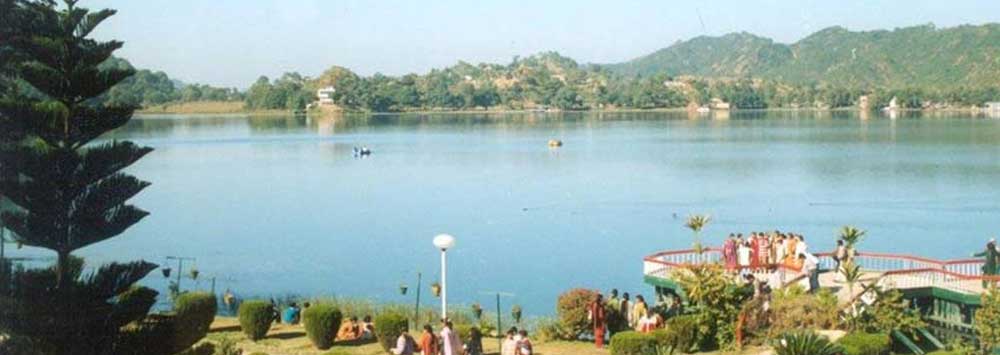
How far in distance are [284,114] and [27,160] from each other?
603 feet

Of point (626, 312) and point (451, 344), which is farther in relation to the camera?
point (626, 312)

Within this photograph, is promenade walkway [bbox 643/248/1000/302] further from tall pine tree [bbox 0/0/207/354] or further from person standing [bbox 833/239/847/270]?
tall pine tree [bbox 0/0/207/354]

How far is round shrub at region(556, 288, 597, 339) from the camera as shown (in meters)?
20.9

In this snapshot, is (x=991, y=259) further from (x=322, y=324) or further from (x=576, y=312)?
(x=322, y=324)

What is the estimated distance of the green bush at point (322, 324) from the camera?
797 inches

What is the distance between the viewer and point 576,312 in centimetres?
2089

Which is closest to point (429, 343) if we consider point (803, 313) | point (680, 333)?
point (680, 333)

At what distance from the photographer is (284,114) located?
650 feet

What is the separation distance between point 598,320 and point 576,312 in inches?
33.5

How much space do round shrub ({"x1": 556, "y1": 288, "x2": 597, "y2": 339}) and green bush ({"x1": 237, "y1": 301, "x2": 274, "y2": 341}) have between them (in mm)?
4810

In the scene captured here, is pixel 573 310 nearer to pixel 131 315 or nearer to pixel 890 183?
pixel 131 315

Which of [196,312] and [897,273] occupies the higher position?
[897,273]

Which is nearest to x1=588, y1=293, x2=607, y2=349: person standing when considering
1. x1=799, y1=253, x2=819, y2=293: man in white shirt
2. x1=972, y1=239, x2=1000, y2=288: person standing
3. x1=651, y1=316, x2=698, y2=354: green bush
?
x1=651, y1=316, x2=698, y2=354: green bush

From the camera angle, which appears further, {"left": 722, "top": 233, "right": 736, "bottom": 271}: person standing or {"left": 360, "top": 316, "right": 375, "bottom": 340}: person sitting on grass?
{"left": 722, "top": 233, "right": 736, "bottom": 271}: person standing
